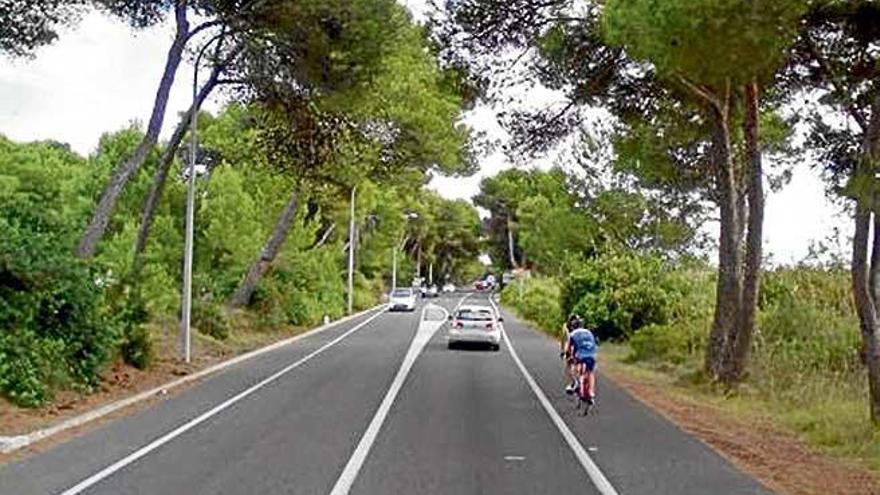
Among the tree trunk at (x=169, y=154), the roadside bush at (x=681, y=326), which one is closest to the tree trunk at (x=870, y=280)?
the tree trunk at (x=169, y=154)

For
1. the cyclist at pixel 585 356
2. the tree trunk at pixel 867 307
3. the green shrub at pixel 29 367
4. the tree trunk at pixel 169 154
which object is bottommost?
the green shrub at pixel 29 367

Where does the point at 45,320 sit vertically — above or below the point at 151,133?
below

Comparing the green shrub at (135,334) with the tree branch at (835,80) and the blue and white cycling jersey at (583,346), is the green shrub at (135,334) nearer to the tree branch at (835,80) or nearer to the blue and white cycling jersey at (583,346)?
the blue and white cycling jersey at (583,346)

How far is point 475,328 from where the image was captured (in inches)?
1656

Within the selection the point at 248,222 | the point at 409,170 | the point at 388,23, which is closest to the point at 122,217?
the point at 248,222

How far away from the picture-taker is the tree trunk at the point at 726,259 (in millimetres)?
27875

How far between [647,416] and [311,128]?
11920 mm

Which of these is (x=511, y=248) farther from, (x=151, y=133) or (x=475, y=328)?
(x=151, y=133)

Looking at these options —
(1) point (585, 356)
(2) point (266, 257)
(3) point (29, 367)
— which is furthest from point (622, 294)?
(3) point (29, 367)

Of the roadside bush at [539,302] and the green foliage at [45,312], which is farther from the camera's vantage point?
the roadside bush at [539,302]

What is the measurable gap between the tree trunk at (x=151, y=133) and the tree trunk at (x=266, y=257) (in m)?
22.6

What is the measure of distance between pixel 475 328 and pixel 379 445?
25715 mm

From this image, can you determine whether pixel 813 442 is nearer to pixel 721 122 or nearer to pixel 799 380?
pixel 799 380

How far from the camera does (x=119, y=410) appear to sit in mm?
21250
